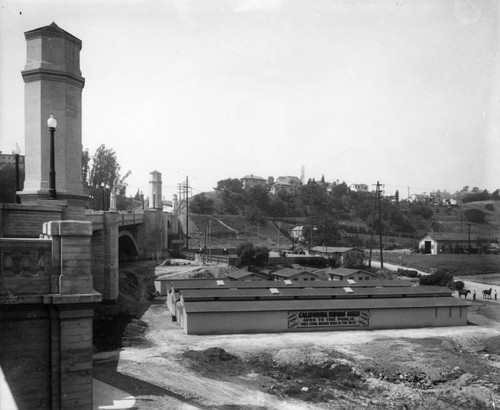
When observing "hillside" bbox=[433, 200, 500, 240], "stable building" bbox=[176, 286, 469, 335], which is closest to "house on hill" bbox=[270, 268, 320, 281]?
"stable building" bbox=[176, 286, 469, 335]

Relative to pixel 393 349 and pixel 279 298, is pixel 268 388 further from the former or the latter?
pixel 279 298

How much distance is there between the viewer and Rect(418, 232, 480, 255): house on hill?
266 ft

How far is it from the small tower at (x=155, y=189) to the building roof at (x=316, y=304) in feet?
116

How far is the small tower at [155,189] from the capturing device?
63.2 m

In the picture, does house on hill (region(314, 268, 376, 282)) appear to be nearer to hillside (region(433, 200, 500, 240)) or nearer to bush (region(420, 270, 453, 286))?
bush (region(420, 270, 453, 286))

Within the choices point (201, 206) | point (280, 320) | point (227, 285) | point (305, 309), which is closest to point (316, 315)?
point (305, 309)

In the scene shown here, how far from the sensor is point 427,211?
134 metres

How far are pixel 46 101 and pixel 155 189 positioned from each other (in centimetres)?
4556

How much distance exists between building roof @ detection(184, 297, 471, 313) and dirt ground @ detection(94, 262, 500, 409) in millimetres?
1938

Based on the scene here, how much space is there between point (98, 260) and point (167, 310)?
7.66 meters

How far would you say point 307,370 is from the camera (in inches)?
856

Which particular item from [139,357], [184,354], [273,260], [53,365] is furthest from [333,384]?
[273,260]

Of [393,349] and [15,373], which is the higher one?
[15,373]

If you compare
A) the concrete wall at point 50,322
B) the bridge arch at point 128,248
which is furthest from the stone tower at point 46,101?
the bridge arch at point 128,248
